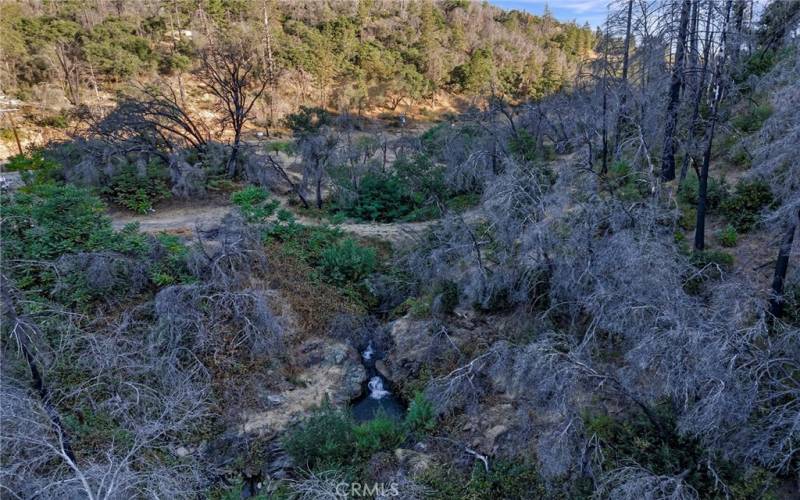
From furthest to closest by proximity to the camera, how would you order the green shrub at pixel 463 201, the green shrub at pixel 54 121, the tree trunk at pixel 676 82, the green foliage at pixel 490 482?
the green shrub at pixel 54 121 → the green shrub at pixel 463 201 → the tree trunk at pixel 676 82 → the green foliage at pixel 490 482

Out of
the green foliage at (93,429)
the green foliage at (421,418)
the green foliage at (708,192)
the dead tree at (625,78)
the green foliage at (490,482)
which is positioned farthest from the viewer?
the dead tree at (625,78)

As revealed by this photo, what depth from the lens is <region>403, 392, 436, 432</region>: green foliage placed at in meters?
7.83

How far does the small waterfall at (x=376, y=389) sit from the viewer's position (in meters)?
9.63

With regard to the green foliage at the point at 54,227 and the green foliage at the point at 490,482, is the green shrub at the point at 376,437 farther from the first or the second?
the green foliage at the point at 54,227

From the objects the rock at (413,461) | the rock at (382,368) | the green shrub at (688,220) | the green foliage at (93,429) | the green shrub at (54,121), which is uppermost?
the green shrub at (54,121)

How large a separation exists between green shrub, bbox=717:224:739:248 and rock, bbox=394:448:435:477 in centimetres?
766

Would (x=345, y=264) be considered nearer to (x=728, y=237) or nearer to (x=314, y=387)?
(x=314, y=387)

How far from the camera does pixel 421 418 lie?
794 centimetres

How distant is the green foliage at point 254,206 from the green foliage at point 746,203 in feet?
37.8

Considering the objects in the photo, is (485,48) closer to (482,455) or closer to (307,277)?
(307,277)

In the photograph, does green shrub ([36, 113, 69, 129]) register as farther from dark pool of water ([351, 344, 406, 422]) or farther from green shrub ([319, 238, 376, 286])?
dark pool of water ([351, 344, 406, 422])

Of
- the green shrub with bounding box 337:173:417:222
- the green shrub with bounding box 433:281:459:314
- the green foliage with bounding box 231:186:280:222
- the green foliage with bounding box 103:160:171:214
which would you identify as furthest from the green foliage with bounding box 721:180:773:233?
the green foliage with bounding box 103:160:171:214

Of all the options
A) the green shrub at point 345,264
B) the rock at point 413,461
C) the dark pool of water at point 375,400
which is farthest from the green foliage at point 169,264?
the rock at point 413,461

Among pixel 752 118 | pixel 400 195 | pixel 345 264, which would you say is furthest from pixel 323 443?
pixel 752 118
